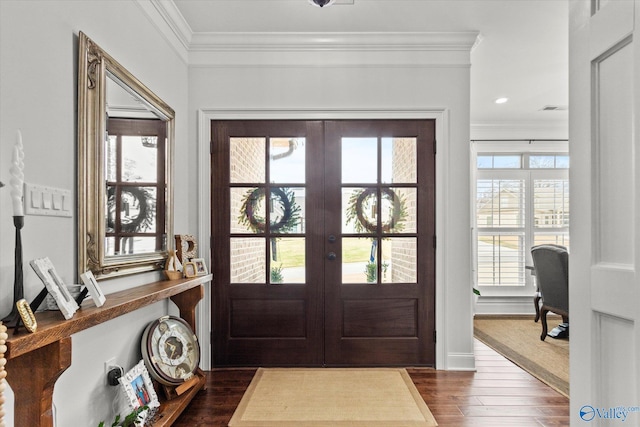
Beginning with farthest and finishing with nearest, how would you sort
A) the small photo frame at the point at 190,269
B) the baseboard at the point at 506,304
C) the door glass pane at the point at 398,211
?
the baseboard at the point at 506,304 < the door glass pane at the point at 398,211 < the small photo frame at the point at 190,269

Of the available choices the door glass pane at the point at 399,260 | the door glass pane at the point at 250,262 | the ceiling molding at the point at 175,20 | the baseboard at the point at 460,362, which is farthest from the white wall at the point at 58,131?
the baseboard at the point at 460,362

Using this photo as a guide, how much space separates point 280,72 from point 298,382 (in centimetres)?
231

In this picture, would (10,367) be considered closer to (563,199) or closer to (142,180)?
(142,180)

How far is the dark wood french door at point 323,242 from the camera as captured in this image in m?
3.24

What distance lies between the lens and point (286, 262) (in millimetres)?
3264

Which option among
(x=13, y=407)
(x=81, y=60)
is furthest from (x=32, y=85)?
Result: (x=13, y=407)

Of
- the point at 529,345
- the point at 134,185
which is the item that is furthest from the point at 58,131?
the point at 529,345

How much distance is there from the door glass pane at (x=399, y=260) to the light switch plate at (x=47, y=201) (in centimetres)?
221

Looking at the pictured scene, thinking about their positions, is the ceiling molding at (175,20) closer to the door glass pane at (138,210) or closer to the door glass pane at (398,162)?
the door glass pane at (138,210)

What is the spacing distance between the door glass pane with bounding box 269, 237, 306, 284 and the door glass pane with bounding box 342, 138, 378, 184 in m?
0.65

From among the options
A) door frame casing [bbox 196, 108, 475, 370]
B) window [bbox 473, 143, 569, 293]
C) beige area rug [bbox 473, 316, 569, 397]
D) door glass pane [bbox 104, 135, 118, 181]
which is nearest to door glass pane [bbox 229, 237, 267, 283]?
door frame casing [bbox 196, 108, 475, 370]

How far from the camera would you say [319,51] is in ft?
10.7

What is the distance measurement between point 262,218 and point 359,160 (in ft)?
2.90

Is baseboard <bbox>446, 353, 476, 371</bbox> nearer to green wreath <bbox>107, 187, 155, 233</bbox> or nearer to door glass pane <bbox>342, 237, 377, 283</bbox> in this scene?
door glass pane <bbox>342, 237, 377, 283</bbox>
